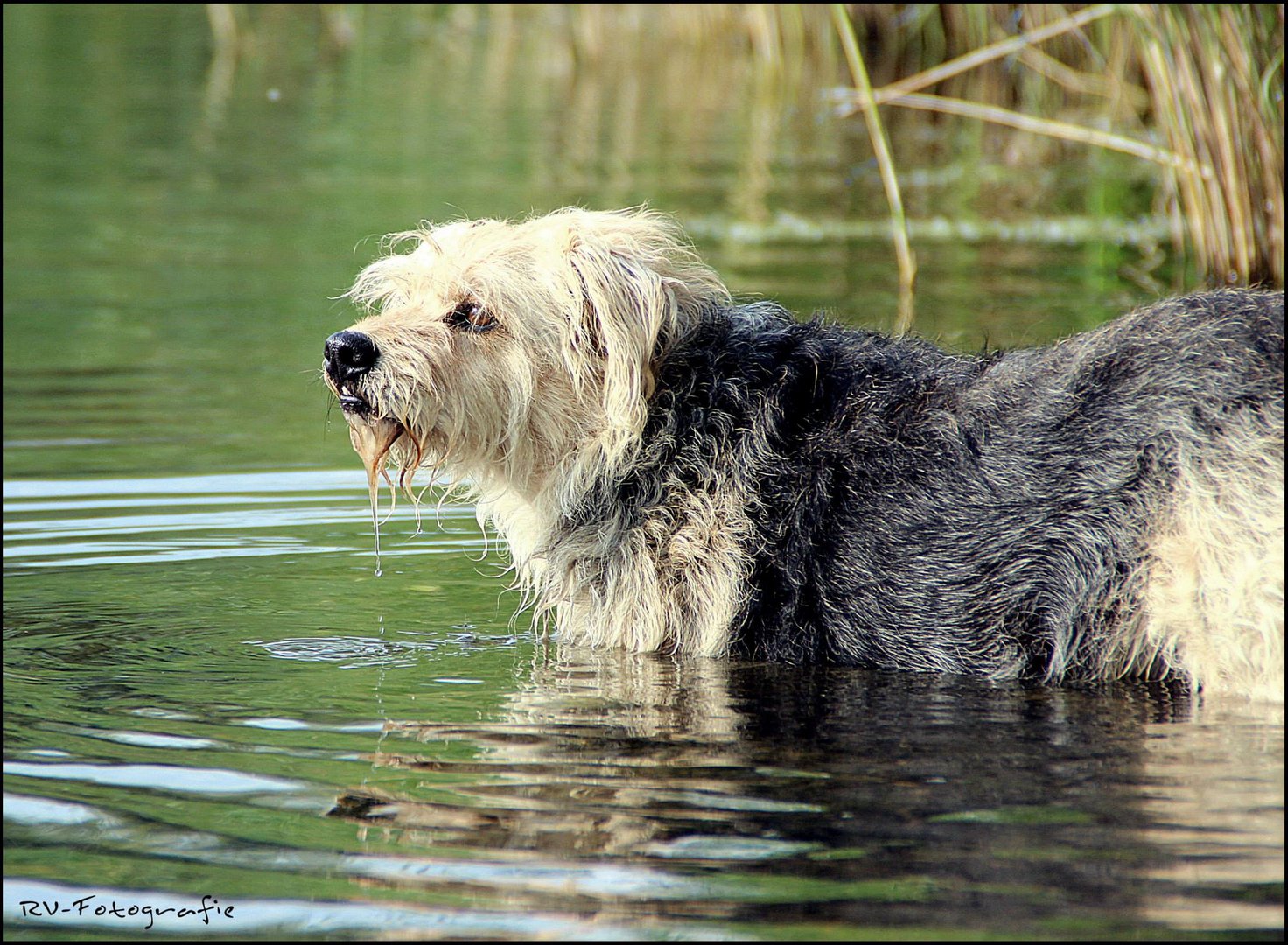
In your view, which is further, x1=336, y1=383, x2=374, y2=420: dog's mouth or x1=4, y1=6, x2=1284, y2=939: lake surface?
x1=336, y1=383, x2=374, y2=420: dog's mouth

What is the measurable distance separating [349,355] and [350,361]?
21mm

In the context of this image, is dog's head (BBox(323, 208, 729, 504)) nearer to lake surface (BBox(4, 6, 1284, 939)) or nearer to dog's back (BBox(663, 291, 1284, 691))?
dog's back (BBox(663, 291, 1284, 691))

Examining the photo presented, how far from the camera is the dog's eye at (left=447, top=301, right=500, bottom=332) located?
5.36m

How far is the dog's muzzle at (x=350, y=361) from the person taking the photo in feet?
16.7

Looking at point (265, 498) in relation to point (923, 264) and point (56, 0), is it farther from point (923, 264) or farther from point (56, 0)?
point (56, 0)

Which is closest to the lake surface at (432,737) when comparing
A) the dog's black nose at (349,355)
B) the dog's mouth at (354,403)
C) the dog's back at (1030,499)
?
the dog's back at (1030,499)

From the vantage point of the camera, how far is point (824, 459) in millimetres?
5262

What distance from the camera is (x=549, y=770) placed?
4367 millimetres

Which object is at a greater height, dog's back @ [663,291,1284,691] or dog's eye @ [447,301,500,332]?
dog's eye @ [447,301,500,332]

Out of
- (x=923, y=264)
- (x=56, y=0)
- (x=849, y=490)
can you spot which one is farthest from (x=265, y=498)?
(x=56, y=0)

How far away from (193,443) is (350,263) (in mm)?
4978

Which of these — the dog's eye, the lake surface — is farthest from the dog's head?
the lake surface

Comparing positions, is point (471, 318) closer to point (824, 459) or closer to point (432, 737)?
point (824, 459)

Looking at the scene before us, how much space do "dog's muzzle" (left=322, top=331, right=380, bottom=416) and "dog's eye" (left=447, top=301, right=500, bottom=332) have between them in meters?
0.34
